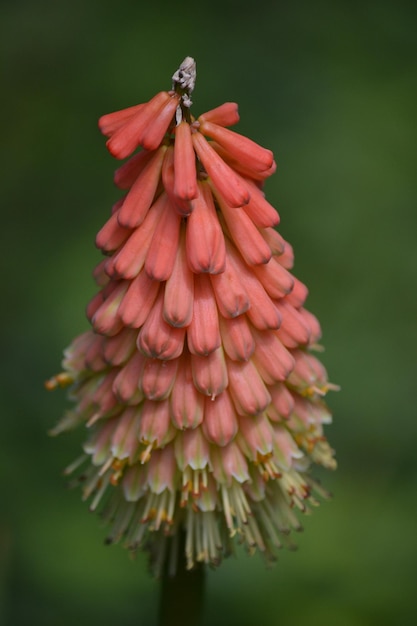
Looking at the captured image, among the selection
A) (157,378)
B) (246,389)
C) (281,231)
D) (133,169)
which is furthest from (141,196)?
(281,231)

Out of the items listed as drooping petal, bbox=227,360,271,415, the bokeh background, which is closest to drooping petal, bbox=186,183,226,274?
drooping petal, bbox=227,360,271,415

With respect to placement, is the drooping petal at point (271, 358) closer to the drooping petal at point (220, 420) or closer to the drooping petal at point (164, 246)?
the drooping petal at point (220, 420)

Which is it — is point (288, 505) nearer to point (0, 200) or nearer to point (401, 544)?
point (401, 544)

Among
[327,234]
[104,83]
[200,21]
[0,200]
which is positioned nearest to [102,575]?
[327,234]

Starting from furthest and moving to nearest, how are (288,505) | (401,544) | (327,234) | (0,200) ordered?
1. (0,200)
2. (327,234)
3. (401,544)
4. (288,505)

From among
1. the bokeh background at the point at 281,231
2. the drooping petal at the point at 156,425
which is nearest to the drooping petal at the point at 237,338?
the drooping petal at the point at 156,425

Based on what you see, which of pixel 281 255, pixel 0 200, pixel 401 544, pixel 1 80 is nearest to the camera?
pixel 281 255
